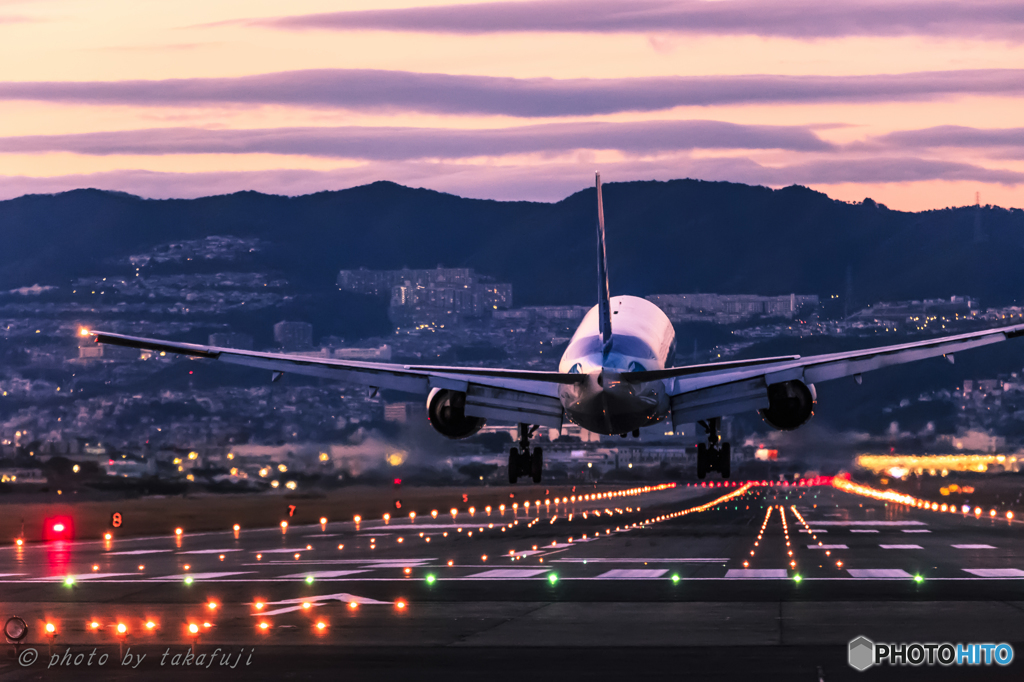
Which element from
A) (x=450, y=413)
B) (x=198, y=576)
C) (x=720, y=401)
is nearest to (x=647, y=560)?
(x=720, y=401)

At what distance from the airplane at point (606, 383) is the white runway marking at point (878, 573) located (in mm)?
7298

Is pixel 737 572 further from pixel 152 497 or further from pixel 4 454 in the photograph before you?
pixel 4 454

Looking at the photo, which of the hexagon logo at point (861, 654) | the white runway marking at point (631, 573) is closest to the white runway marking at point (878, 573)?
the white runway marking at point (631, 573)

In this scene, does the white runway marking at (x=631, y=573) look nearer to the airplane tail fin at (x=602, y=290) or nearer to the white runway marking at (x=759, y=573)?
the white runway marking at (x=759, y=573)

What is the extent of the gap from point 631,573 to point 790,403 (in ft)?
36.9

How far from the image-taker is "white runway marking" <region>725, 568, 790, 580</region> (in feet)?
127

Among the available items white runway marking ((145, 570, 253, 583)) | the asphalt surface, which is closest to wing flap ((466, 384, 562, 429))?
the asphalt surface

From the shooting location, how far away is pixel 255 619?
28938mm

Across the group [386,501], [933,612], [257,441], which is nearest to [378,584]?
[933,612]

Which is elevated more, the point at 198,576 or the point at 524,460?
the point at 524,460

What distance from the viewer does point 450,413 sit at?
51.3 m

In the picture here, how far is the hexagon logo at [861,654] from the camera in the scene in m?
21.9

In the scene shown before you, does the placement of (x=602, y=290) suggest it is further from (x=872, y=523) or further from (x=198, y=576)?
(x=872, y=523)

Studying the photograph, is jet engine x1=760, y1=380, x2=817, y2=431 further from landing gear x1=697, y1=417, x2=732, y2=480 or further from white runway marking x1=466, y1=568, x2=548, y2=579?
white runway marking x1=466, y1=568, x2=548, y2=579
